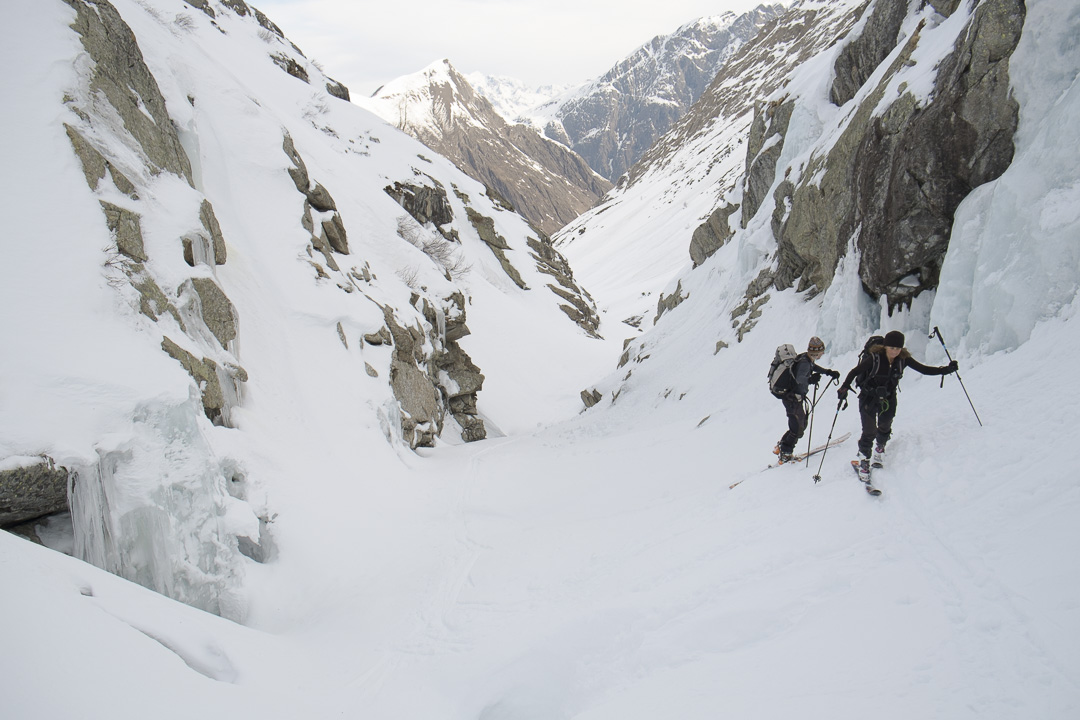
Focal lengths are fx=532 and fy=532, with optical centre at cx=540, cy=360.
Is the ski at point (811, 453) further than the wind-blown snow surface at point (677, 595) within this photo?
Yes

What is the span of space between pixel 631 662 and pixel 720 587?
43.3 inches

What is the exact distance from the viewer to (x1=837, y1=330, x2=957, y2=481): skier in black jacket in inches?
222

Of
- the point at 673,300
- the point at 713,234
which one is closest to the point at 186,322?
the point at 673,300

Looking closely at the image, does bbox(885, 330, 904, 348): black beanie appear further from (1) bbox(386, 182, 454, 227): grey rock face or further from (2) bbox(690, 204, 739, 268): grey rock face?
(1) bbox(386, 182, 454, 227): grey rock face

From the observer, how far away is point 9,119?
8.06 metres

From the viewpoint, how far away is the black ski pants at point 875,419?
18.6 ft

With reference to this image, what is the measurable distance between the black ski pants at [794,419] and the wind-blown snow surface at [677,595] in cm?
50

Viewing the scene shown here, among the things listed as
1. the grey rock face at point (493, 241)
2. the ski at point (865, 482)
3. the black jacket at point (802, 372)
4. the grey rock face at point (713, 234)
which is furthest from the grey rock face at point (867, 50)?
the grey rock face at point (493, 241)

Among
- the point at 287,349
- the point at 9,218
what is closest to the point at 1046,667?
the point at 9,218

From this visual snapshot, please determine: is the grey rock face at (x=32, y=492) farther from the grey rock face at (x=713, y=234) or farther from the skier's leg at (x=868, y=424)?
the grey rock face at (x=713, y=234)

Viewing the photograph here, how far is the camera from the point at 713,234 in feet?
79.3

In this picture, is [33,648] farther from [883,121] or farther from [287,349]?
[883,121]

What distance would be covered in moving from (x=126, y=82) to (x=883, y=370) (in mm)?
14143

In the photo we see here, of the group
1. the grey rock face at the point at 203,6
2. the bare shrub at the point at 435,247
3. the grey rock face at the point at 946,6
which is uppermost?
the grey rock face at the point at 203,6
